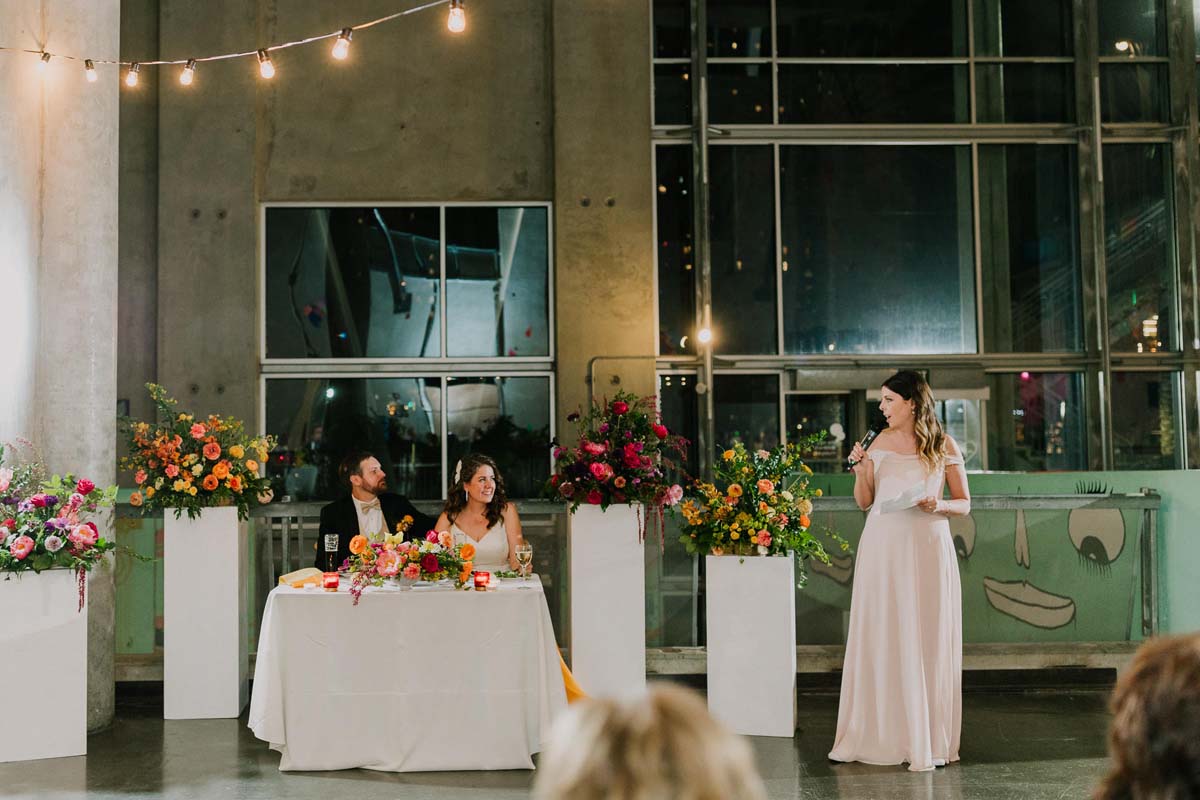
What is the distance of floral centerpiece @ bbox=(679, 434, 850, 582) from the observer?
265 inches

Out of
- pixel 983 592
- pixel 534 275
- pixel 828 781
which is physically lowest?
pixel 828 781

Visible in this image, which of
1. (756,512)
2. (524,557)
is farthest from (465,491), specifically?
(756,512)

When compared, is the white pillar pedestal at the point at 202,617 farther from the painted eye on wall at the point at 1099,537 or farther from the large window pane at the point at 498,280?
the painted eye on wall at the point at 1099,537

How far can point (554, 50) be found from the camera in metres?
11.7

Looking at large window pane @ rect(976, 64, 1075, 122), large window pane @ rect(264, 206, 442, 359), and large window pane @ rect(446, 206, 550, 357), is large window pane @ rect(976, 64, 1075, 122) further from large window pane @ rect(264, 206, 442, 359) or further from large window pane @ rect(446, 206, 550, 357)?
large window pane @ rect(264, 206, 442, 359)

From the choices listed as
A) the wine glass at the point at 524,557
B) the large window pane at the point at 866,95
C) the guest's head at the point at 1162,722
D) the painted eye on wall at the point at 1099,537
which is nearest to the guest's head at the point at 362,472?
the wine glass at the point at 524,557

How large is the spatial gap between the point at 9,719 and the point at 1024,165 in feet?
35.7

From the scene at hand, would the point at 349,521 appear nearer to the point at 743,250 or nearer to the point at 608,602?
the point at 608,602

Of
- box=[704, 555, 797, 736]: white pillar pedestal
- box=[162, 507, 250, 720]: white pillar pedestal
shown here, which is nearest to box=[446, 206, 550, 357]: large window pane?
box=[162, 507, 250, 720]: white pillar pedestal

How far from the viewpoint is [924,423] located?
607 cm

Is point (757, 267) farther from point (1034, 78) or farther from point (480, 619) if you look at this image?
point (480, 619)

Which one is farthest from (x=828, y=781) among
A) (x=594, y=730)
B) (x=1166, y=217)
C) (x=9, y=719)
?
(x=1166, y=217)

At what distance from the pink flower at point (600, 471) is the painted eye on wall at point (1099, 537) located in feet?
11.2

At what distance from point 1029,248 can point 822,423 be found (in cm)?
297
